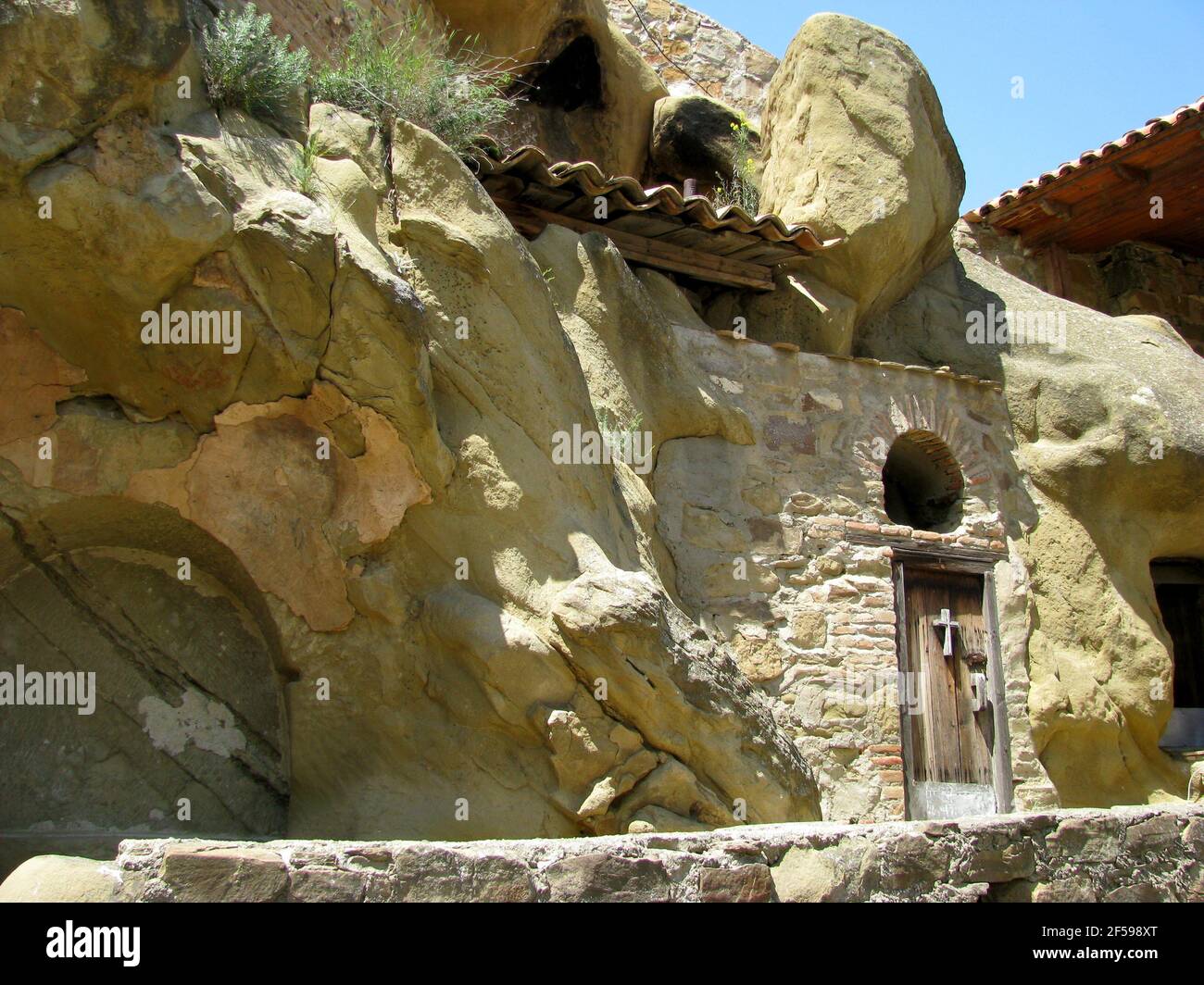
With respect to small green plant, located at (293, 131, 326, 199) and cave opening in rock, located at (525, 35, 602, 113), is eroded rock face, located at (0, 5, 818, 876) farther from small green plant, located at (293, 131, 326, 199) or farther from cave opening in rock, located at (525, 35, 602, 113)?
cave opening in rock, located at (525, 35, 602, 113)

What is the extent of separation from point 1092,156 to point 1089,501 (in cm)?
359

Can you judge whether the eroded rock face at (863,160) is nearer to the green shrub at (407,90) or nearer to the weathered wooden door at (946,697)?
the weathered wooden door at (946,697)

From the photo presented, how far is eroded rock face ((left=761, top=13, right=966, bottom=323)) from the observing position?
29.4ft

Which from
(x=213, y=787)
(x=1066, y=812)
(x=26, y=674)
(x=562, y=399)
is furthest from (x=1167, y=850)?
(x=26, y=674)

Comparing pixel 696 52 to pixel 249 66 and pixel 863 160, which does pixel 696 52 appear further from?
pixel 249 66

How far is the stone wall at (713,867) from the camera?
8.50 feet

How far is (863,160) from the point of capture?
9.10 meters

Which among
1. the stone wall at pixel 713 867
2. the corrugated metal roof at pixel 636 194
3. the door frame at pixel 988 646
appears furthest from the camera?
the door frame at pixel 988 646

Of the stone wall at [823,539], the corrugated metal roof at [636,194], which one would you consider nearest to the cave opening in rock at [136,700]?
the stone wall at [823,539]

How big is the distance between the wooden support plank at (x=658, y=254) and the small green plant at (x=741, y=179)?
1.16 metres

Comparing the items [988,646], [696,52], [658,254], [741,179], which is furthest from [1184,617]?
[696,52]

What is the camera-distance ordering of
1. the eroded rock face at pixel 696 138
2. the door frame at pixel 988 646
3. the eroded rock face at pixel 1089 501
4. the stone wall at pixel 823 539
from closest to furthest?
the stone wall at pixel 823 539
the door frame at pixel 988 646
the eroded rock face at pixel 1089 501
the eroded rock face at pixel 696 138

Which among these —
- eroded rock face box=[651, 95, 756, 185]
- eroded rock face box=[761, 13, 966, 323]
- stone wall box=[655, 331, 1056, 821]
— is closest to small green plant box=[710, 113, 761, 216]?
eroded rock face box=[651, 95, 756, 185]

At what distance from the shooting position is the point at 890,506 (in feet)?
29.3
